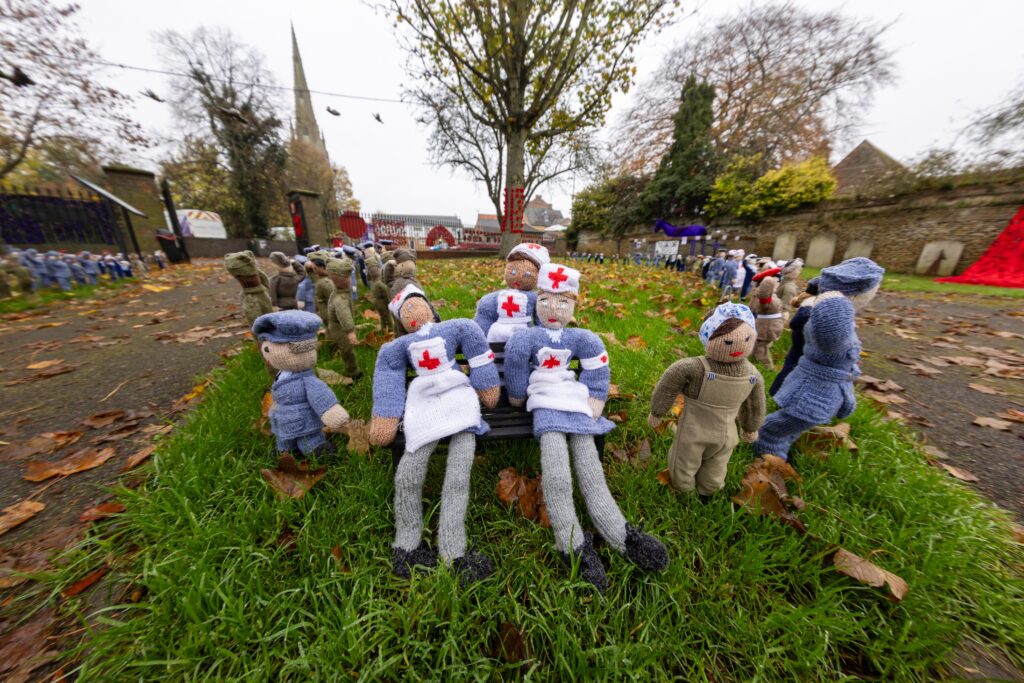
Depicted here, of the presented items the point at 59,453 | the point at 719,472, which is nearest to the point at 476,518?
the point at 719,472

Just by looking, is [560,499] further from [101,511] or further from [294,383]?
[101,511]

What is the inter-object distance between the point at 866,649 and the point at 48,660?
2.90 m

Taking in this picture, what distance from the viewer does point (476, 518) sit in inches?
68.9

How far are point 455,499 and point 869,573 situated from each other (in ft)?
5.73

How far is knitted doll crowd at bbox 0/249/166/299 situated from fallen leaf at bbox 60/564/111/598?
831 centimetres

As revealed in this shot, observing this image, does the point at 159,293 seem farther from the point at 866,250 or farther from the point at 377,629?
the point at 866,250

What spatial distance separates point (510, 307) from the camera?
103 inches

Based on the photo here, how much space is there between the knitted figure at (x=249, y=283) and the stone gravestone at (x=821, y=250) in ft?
55.7

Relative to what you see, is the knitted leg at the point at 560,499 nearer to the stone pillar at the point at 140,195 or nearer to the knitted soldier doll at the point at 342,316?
the knitted soldier doll at the point at 342,316

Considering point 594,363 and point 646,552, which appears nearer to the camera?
point 646,552

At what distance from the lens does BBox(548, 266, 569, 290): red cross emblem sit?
191 cm

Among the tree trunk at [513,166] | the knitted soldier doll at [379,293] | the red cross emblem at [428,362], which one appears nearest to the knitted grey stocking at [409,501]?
the red cross emblem at [428,362]

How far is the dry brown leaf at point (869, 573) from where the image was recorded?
4.33 feet

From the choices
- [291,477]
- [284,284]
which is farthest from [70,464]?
[284,284]
